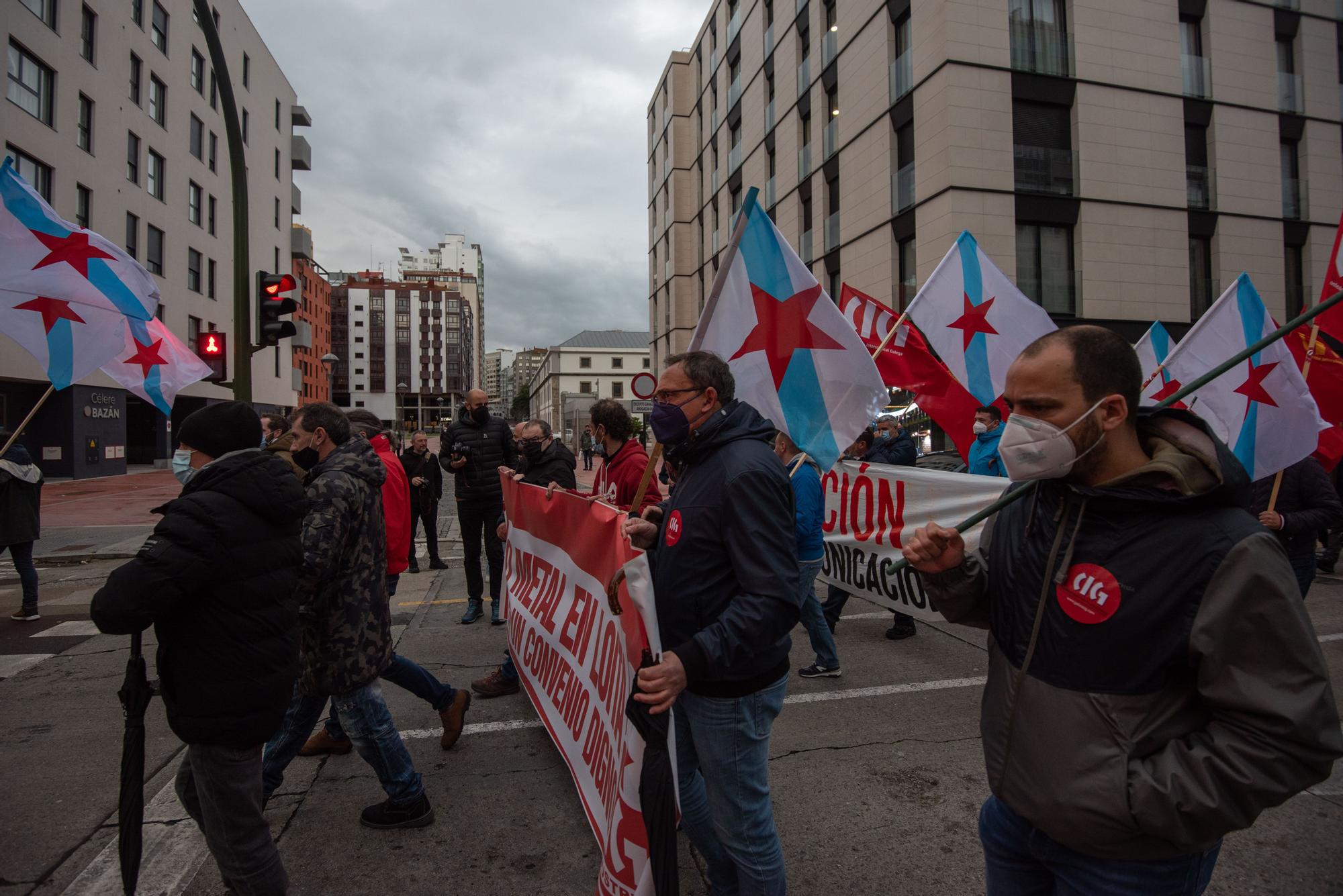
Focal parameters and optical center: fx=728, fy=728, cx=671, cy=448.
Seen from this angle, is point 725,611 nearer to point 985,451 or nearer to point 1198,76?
point 985,451

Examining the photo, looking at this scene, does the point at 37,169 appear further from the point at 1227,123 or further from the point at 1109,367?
the point at 1227,123

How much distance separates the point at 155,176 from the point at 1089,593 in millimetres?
35302

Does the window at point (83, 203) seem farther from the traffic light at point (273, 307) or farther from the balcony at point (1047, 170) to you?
the balcony at point (1047, 170)

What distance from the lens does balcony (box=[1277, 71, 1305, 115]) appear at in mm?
21281

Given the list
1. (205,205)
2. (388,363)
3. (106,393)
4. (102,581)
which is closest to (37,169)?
(106,393)

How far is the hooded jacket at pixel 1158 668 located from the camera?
50.0 inches

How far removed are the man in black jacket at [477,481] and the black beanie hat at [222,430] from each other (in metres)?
3.97

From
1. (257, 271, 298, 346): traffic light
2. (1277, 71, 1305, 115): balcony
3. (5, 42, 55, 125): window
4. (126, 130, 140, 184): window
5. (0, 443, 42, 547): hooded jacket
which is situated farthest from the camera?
(126, 130, 140, 184): window

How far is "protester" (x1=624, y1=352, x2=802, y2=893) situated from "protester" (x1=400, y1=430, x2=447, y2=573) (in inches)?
287

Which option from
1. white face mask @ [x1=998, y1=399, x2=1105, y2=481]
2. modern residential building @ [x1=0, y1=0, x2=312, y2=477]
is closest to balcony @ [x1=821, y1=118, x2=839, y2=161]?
modern residential building @ [x1=0, y1=0, x2=312, y2=477]

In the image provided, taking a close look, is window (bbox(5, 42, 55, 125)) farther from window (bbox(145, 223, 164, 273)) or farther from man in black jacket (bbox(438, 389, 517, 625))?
man in black jacket (bbox(438, 389, 517, 625))

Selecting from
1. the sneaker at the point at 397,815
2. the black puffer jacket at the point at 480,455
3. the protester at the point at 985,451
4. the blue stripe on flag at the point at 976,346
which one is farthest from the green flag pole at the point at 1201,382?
the black puffer jacket at the point at 480,455

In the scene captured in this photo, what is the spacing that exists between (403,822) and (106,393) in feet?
92.6

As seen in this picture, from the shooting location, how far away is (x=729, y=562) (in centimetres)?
221
